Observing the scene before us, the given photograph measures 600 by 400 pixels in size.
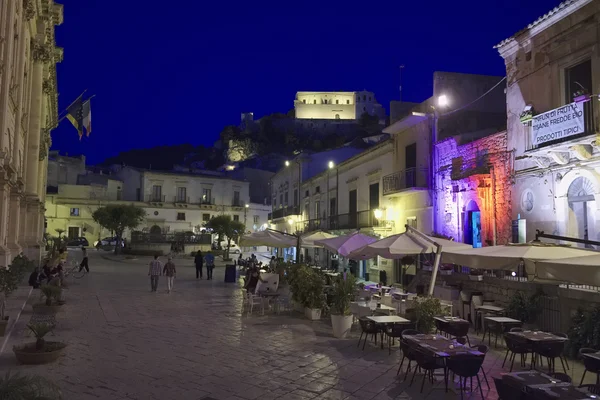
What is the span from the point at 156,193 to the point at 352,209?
40.1m

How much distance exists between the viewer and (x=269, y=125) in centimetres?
9356

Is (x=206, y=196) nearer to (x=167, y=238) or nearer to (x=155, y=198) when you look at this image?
(x=155, y=198)

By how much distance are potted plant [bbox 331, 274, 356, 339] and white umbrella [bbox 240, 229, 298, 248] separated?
763cm

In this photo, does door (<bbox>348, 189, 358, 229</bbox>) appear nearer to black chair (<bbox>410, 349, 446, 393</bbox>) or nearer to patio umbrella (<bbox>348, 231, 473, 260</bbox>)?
patio umbrella (<bbox>348, 231, 473, 260</bbox>)

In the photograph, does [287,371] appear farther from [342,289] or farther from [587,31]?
[587,31]

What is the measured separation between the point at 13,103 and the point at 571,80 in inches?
630

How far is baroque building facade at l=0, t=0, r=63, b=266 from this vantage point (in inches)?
469

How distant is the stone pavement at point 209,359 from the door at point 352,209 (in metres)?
13.8

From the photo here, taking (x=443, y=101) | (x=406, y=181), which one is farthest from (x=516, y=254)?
(x=406, y=181)

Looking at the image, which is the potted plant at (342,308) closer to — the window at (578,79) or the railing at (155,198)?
the window at (578,79)

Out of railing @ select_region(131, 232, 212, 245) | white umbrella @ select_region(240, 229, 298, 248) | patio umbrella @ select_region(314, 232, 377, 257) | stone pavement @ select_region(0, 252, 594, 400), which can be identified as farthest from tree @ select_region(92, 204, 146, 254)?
patio umbrella @ select_region(314, 232, 377, 257)

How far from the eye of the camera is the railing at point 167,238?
4575cm

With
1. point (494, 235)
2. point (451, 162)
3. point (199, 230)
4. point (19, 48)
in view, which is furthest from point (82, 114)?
point (199, 230)

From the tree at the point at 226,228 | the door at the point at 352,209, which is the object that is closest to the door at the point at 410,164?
the door at the point at 352,209
